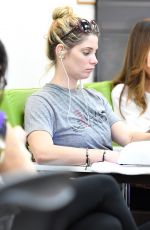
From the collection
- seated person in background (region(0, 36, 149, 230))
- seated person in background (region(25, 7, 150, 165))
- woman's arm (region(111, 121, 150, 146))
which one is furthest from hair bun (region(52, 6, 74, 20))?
seated person in background (region(0, 36, 149, 230))

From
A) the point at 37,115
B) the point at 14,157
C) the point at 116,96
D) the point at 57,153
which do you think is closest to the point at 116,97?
the point at 116,96

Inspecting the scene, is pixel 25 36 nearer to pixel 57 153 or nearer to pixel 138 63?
pixel 138 63

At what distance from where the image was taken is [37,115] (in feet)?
6.64

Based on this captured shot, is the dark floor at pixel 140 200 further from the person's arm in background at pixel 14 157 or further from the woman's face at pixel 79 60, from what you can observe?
the person's arm in background at pixel 14 157

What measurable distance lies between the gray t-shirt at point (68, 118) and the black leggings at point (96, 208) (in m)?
0.64

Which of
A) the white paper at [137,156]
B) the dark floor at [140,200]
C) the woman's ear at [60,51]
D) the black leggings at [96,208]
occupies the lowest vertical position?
the dark floor at [140,200]

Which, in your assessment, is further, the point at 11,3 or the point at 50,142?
the point at 11,3

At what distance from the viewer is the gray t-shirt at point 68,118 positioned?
2.04 meters

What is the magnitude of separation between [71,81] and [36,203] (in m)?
1.61

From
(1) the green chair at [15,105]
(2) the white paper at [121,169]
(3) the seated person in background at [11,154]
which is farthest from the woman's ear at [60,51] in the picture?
(3) the seated person in background at [11,154]

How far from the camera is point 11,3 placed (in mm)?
2812

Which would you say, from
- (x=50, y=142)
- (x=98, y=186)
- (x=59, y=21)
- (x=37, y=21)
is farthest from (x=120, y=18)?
(x=98, y=186)

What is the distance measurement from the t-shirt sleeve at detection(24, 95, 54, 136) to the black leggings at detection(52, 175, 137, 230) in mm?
625

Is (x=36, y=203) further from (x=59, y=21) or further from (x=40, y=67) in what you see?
(x=40, y=67)
